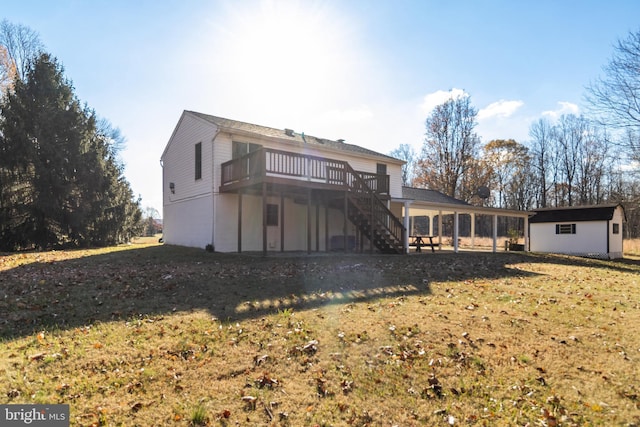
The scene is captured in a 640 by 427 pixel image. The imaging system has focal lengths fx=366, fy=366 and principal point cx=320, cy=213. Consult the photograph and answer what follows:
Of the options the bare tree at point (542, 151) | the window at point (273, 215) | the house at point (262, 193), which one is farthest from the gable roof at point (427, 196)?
the bare tree at point (542, 151)

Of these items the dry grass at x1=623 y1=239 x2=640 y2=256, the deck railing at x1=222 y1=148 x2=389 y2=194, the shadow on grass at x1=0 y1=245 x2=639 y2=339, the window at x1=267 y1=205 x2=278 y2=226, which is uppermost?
the deck railing at x1=222 y1=148 x2=389 y2=194

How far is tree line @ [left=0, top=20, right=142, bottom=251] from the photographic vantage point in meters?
18.3

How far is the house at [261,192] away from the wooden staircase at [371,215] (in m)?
0.04

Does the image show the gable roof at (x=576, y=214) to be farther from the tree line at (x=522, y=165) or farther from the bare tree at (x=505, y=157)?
the bare tree at (x=505, y=157)

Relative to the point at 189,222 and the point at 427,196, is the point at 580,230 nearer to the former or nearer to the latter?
the point at 427,196

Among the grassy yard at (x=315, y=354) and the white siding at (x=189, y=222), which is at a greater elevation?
the white siding at (x=189, y=222)

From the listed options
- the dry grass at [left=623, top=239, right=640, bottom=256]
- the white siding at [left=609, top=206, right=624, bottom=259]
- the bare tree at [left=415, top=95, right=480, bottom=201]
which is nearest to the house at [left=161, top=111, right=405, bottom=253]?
the white siding at [left=609, top=206, right=624, bottom=259]

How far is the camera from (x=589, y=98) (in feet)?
67.5

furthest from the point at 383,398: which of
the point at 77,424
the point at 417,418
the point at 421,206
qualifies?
the point at 421,206

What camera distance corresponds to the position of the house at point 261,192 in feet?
45.3

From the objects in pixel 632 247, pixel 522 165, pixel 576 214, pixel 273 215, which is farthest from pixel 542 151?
pixel 273 215

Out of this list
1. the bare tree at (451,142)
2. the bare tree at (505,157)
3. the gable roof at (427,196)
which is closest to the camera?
the gable roof at (427,196)

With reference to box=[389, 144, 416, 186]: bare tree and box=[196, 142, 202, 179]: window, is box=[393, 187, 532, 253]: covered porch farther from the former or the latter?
box=[196, 142, 202, 179]: window

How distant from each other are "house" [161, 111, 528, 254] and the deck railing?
4cm
